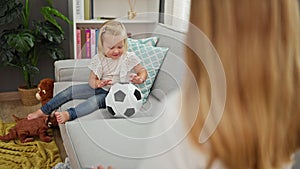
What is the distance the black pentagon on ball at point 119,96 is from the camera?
1.70 m

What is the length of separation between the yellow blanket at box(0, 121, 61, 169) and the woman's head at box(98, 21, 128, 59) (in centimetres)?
65

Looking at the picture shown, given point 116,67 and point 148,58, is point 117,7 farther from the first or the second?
point 116,67

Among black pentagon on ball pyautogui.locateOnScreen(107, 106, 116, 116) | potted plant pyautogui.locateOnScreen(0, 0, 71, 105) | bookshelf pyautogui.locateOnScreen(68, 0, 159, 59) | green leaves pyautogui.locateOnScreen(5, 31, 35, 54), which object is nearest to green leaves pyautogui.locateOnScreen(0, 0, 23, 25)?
potted plant pyautogui.locateOnScreen(0, 0, 71, 105)

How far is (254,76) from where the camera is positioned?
1.46 ft

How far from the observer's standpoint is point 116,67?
185 cm

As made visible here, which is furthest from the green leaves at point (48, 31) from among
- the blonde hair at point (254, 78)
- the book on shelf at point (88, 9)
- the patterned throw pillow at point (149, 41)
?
the blonde hair at point (254, 78)

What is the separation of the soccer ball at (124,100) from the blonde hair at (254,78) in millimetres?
1174

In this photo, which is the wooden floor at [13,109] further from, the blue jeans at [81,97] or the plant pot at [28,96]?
the blue jeans at [81,97]

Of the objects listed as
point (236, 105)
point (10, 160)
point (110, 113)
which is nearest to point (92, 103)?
point (110, 113)

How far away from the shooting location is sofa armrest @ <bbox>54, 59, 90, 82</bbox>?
7.20ft

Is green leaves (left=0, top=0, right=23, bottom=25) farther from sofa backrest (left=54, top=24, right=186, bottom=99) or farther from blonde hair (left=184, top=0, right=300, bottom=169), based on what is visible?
blonde hair (left=184, top=0, right=300, bottom=169)

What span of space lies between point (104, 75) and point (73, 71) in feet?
1.35

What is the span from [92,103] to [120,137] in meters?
0.72

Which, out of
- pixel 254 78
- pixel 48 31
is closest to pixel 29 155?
pixel 48 31
